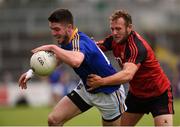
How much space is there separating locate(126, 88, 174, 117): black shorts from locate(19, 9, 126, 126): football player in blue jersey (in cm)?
16

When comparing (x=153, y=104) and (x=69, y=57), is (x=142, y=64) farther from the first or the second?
(x=69, y=57)

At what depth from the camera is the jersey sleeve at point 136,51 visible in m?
9.12

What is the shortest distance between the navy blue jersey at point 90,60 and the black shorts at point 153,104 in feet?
1.31

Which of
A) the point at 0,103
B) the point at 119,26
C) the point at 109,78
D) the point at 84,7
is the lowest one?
the point at 0,103

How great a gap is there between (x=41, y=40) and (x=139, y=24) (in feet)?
19.0

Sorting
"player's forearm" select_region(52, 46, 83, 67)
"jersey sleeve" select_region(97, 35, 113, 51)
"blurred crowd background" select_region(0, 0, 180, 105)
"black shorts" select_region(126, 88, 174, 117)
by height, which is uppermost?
"player's forearm" select_region(52, 46, 83, 67)

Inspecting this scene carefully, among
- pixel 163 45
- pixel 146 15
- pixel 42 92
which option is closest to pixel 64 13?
pixel 42 92

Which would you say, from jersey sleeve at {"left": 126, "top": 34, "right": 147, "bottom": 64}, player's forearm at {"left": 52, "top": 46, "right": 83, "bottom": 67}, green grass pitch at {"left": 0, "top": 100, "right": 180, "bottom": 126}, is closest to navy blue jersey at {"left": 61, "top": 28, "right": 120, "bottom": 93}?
player's forearm at {"left": 52, "top": 46, "right": 83, "bottom": 67}

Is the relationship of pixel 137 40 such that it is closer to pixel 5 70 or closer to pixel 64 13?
pixel 64 13

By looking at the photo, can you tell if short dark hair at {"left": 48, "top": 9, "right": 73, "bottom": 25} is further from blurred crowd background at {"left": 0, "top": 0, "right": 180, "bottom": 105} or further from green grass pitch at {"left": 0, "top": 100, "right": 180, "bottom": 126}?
blurred crowd background at {"left": 0, "top": 0, "right": 180, "bottom": 105}

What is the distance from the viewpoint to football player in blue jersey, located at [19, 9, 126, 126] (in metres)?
8.92

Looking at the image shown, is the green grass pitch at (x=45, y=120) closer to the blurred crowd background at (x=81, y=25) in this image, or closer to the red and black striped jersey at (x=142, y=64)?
the red and black striped jersey at (x=142, y=64)

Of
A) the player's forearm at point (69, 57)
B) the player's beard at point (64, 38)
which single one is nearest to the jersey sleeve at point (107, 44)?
the player's beard at point (64, 38)

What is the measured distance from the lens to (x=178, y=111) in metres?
20.0
